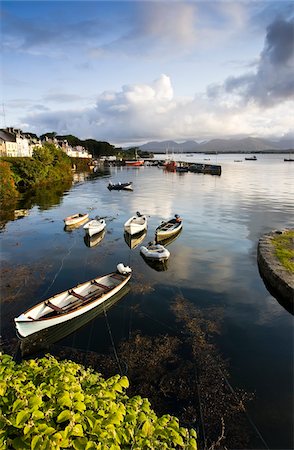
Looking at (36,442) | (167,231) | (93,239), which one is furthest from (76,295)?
(167,231)

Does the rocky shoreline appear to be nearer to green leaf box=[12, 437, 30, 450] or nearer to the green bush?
the green bush

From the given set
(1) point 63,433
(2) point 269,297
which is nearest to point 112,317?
(2) point 269,297

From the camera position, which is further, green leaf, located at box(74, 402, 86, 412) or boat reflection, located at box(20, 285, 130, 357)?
boat reflection, located at box(20, 285, 130, 357)

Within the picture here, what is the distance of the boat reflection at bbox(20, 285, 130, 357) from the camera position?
1839 cm

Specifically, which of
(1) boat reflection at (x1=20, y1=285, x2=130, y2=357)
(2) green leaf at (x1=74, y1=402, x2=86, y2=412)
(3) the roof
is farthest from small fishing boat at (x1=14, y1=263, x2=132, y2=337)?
(3) the roof

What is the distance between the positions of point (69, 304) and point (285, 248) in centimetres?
2415

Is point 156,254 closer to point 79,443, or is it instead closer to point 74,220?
point 74,220

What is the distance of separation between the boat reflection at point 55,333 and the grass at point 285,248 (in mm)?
17031

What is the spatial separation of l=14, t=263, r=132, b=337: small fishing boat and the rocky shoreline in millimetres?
12952

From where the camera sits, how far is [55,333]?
781 inches

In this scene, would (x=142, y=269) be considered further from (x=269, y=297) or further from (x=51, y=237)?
(x=51, y=237)

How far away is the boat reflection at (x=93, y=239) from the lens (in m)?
38.0

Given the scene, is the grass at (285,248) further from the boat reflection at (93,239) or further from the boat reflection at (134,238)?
the boat reflection at (93,239)

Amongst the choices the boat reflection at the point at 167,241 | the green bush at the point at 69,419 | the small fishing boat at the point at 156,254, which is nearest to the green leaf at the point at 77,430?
the green bush at the point at 69,419
